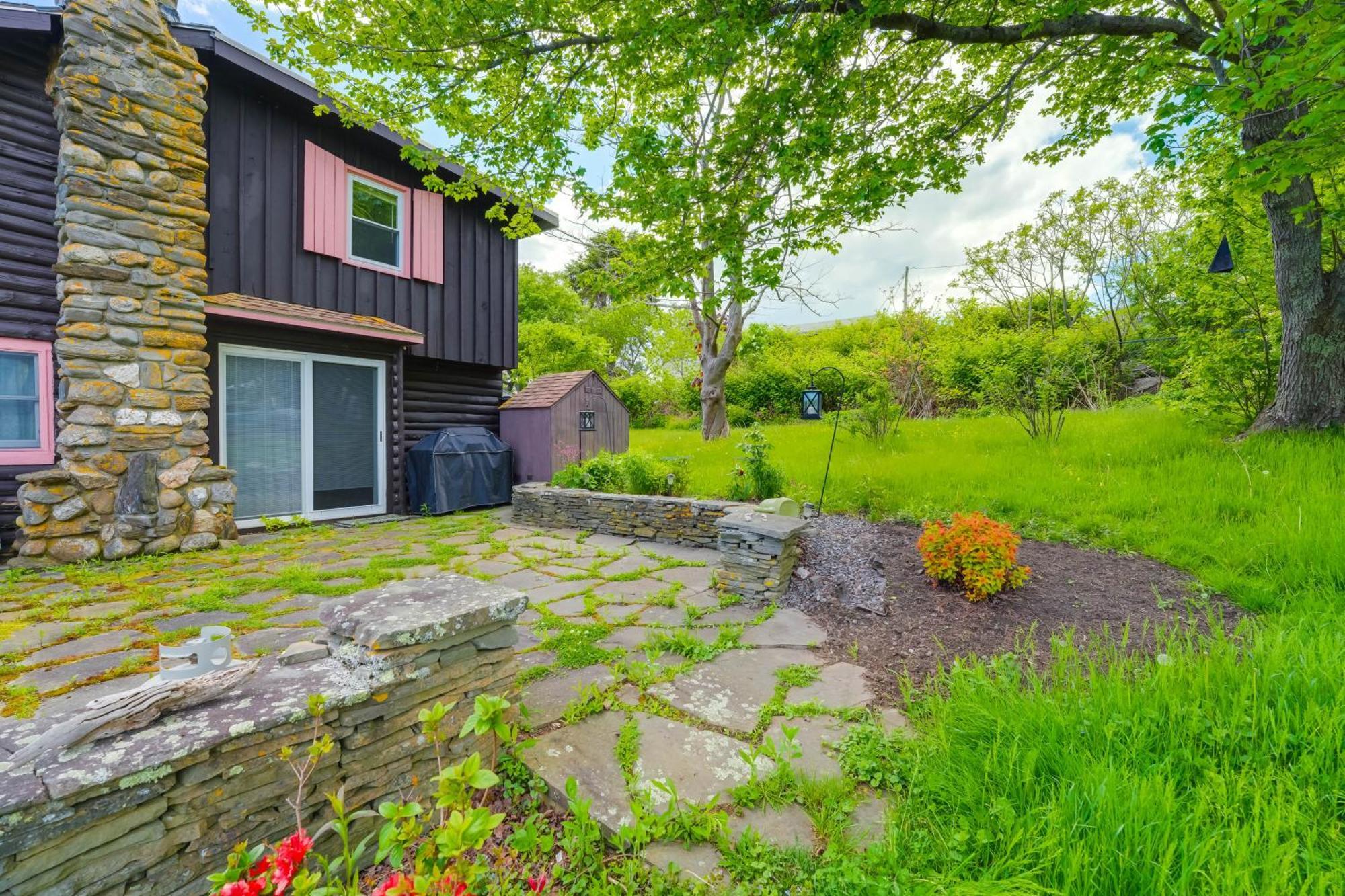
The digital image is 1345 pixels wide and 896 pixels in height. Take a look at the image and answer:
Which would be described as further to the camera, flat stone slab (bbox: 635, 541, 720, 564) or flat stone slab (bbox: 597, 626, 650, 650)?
flat stone slab (bbox: 635, 541, 720, 564)

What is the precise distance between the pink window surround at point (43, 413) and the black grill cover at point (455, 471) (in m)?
3.01

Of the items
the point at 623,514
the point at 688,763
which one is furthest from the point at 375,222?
the point at 688,763

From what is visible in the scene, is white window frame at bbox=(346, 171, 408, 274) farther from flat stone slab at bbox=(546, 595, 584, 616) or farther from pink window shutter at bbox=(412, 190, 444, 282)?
flat stone slab at bbox=(546, 595, 584, 616)

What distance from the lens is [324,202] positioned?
19.4 feet

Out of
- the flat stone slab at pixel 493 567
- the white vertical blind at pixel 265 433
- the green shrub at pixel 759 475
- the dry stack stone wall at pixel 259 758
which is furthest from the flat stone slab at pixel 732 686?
the white vertical blind at pixel 265 433

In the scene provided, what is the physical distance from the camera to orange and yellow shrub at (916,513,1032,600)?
2955 millimetres

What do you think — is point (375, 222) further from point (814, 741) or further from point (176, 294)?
point (814, 741)

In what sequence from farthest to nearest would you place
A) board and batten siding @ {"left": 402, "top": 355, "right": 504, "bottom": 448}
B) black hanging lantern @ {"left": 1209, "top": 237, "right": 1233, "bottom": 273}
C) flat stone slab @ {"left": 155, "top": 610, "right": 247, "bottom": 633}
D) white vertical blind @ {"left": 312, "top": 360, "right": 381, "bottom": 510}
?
board and batten siding @ {"left": 402, "top": 355, "right": 504, "bottom": 448} → white vertical blind @ {"left": 312, "top": 360, "right": 381, "bottom": 510} → black hanging lantern @ {"left": 1209, "top": 237, "right": 1233, "bottom": 273} → flat stone slab @ {"left": 155, "top": 610, "right": 247, "bottom": 633}

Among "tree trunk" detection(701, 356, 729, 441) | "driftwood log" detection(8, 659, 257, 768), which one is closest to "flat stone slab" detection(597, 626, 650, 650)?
"driftwood log" detection(8, 659, 257, 768)

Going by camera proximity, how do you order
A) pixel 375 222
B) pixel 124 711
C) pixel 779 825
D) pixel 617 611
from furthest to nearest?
1. pixel 375 222
2. pixel 617 611
3. pixel 779 825
4. pixel 124 711

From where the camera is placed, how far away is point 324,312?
577cm

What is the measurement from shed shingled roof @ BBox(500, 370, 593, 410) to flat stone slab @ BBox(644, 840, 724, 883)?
21.1 ft

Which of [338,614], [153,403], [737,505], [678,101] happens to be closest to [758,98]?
[678,101]

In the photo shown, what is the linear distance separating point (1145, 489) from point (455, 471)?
23.5ft
